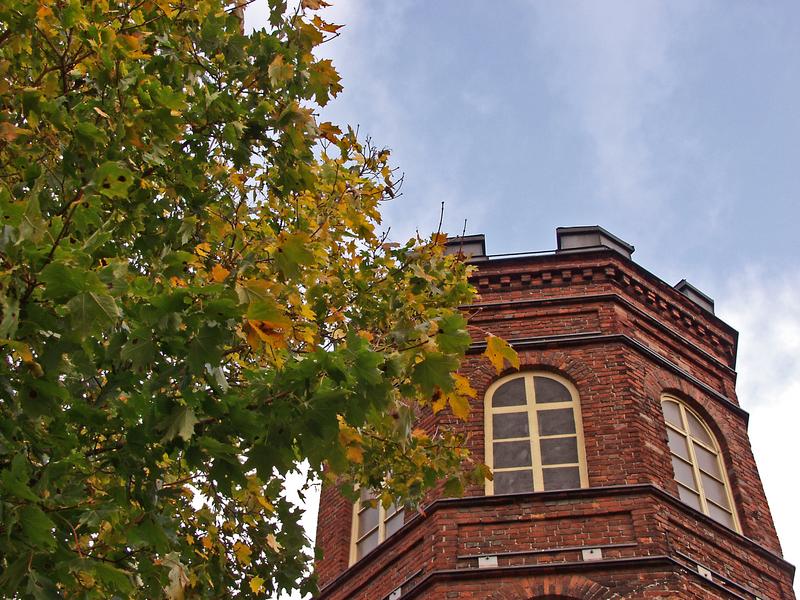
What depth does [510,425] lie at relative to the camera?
14.3m

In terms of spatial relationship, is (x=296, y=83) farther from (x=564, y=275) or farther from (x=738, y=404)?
(x=738, y=404)

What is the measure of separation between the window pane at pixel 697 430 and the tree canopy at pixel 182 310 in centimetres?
694

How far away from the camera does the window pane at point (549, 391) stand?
14.6 metres

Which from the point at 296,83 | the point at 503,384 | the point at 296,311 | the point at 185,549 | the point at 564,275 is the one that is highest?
the point at 564,275

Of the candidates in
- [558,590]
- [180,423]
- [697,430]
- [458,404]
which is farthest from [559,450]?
[180,423]

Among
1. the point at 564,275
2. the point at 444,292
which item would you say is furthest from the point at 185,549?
the point at 564,275

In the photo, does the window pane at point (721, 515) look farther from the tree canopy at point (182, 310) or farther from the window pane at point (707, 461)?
the tree canopy at point (182, 310)

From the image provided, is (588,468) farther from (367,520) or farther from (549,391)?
(367,520)

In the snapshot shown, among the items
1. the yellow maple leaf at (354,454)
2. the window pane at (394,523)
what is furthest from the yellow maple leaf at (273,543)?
the window pane at (394,523)

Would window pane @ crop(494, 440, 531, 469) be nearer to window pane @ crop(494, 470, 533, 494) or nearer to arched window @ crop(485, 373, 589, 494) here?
arched window @ crop(485, 373, 589, 494)

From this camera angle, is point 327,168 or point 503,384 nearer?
point 327,168

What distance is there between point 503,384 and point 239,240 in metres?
8.11

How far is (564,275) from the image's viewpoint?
1633cm

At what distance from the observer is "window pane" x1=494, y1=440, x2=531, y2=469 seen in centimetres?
1379
